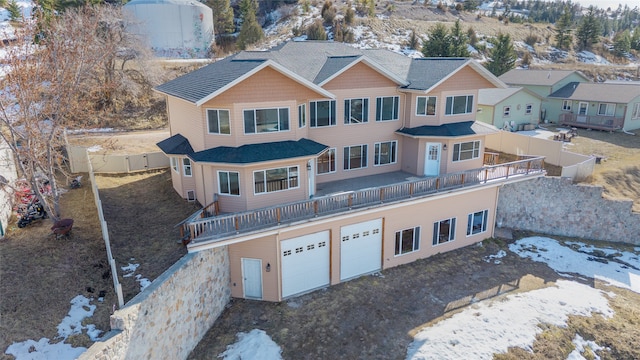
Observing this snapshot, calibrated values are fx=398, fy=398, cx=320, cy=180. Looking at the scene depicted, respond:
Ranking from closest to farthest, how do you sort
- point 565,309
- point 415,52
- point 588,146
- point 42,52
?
point 565,309 < point 42,52 < point 588,146 < point 415,52

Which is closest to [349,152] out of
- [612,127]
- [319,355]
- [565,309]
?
[319,355]

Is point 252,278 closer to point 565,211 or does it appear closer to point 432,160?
point 432,160

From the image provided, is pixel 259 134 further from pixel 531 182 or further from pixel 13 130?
pixel 531 182

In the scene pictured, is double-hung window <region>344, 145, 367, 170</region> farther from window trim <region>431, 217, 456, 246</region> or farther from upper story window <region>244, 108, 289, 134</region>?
window trim <region>431, 217, 456, 246</region>

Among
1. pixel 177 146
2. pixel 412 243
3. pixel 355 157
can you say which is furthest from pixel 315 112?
pixel 412 243

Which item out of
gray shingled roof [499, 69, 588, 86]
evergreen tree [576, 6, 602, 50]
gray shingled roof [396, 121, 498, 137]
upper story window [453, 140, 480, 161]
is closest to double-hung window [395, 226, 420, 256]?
upper story window [453, 140, 480, 161]

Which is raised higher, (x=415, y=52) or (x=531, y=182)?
(x=415, y=52)
